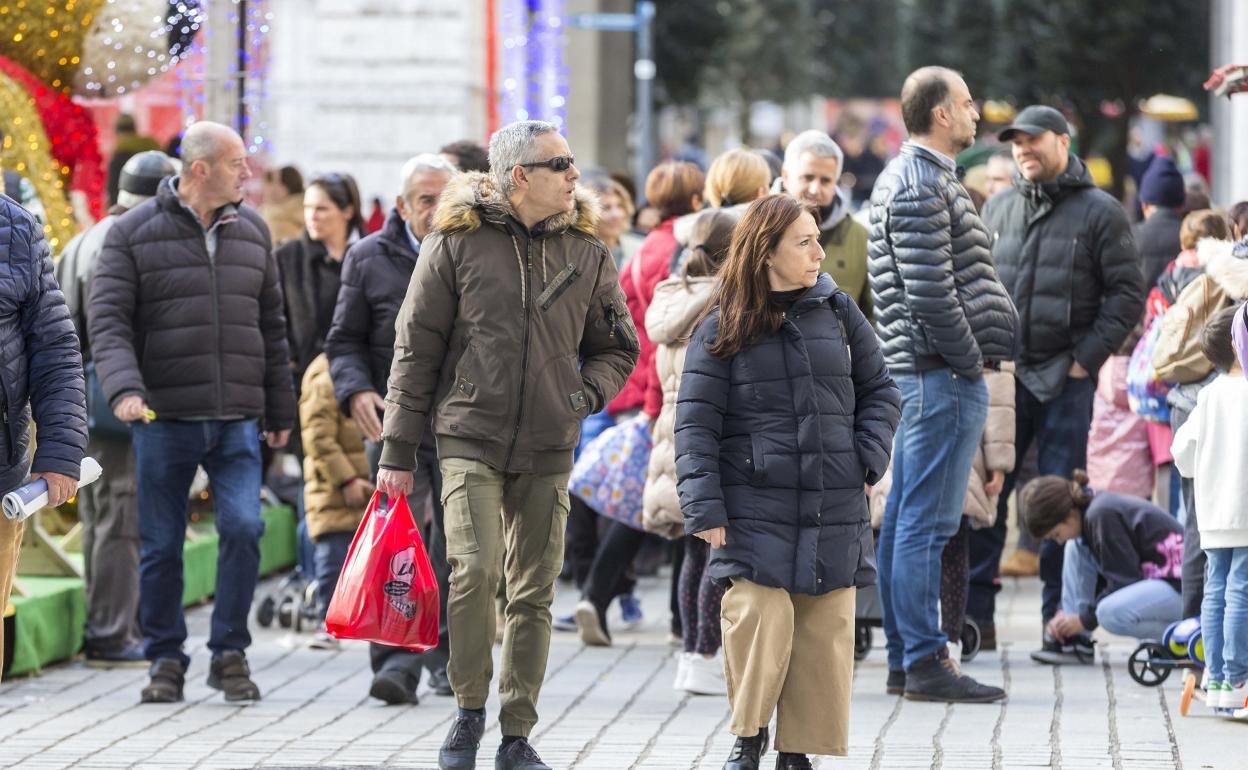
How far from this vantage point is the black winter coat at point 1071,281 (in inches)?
353

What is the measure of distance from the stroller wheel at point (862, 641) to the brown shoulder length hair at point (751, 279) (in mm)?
2782

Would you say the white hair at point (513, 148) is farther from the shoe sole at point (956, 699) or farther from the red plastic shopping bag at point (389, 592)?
the shoe sole at point (956, 699)

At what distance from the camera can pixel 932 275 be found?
7.75 meters

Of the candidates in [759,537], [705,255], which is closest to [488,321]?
[759,537]

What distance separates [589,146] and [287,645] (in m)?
18.1

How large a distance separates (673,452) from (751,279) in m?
1.95

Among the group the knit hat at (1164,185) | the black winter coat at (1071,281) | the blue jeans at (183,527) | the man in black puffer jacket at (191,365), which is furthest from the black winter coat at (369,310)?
the knit hat at (1164,185)

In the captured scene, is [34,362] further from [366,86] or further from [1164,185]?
[366,86]

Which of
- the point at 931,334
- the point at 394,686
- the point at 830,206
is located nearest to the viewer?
the point at 931,334

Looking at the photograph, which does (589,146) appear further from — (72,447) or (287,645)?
(72,447)

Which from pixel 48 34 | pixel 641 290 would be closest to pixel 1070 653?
pixel 641 290

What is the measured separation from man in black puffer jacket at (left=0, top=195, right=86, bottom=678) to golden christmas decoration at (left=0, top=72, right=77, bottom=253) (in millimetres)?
4502

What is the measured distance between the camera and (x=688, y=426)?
6441mm

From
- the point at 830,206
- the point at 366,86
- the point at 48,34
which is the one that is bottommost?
the point at 830,206
